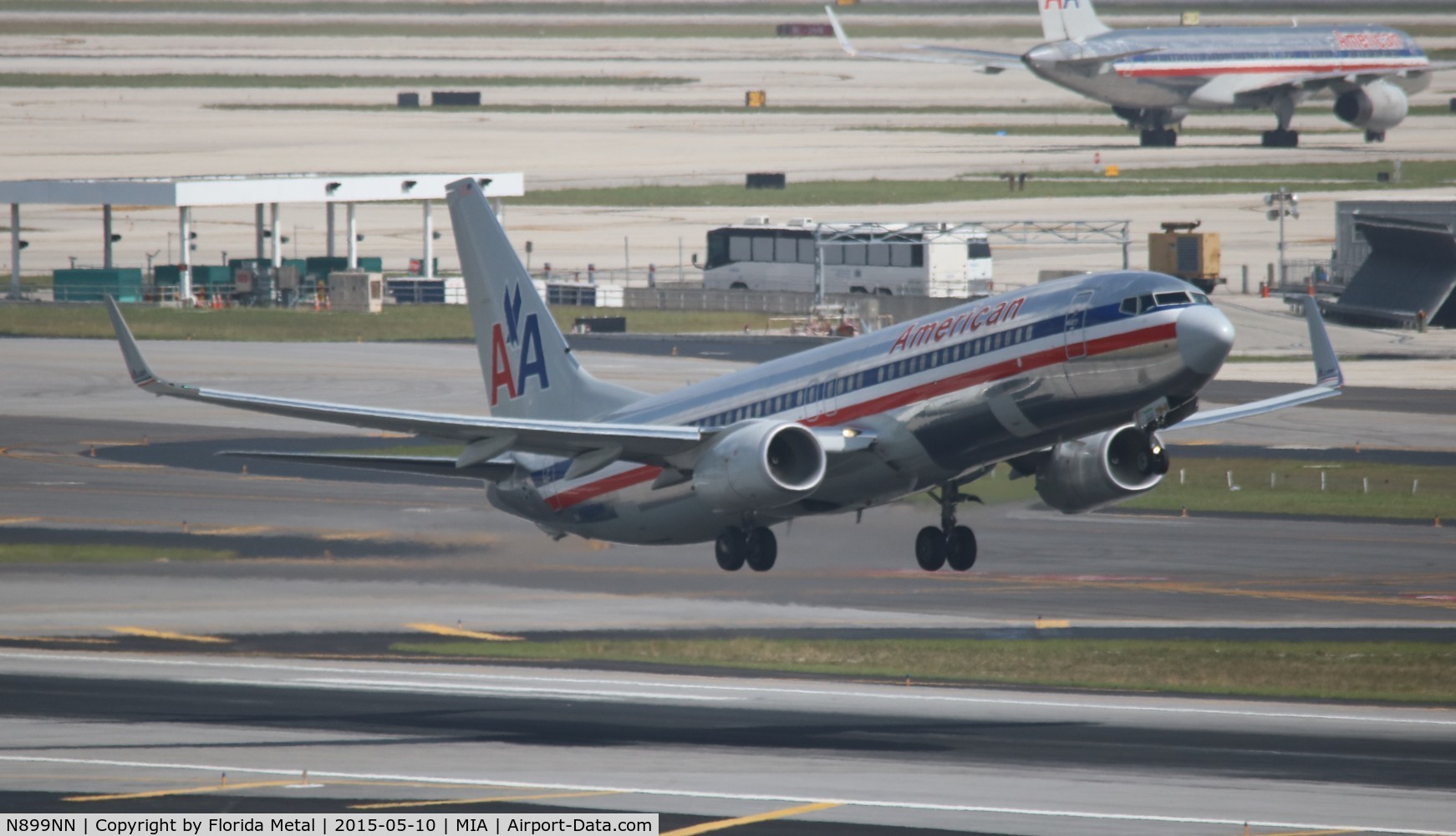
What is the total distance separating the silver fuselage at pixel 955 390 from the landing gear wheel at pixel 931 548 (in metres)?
1.83

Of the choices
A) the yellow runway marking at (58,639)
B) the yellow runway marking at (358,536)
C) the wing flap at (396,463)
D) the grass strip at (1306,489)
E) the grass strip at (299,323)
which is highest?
the grass strip at (299,323)

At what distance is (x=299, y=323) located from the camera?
14312 cm

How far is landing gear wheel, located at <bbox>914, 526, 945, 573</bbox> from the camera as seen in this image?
183 feet

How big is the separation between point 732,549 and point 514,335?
1524 centimetres

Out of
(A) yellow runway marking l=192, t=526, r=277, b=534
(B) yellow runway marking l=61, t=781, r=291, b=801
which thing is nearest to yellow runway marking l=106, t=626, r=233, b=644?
(A) yellow runway marking l=192, t=526, r=277, b=534

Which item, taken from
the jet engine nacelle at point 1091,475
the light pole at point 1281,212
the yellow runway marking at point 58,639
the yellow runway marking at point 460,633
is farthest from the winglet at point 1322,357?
the light pole at point 1281,212

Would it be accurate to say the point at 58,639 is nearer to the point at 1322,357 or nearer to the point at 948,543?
the point at 948,543

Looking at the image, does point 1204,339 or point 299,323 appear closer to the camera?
point 1204,339

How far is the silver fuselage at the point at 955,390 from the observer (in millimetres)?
48062

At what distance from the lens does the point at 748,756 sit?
54.4m

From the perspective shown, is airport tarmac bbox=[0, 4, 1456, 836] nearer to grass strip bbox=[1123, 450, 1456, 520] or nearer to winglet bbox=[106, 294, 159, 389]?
grass strip bbox=[1123, 450, 1456, 520]

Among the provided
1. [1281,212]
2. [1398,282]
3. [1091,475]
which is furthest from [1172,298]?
[1281,212]

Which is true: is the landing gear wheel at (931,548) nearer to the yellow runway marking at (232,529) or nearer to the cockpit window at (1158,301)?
the cockpit window at (1158,301)

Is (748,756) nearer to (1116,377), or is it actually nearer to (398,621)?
(1116,377)
